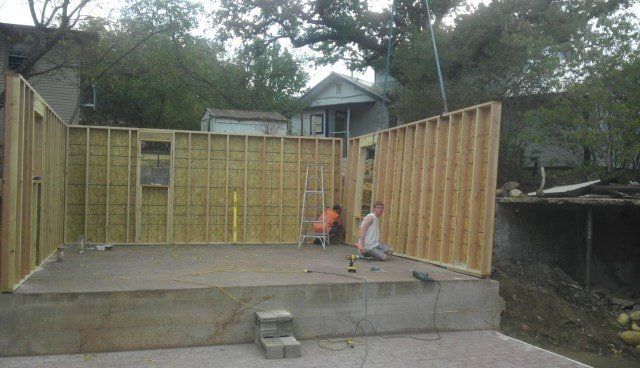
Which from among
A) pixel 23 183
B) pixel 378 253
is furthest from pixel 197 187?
pixel 23 183

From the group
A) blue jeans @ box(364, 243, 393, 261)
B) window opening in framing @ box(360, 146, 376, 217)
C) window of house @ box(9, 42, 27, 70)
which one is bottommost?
blue jeans @ box(364, 243, 393, 261)

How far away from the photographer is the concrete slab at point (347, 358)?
568 centimetres

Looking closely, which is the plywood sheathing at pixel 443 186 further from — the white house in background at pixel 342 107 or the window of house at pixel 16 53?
the window of house at pixel 16 53

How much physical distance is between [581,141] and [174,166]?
1004 centimetres

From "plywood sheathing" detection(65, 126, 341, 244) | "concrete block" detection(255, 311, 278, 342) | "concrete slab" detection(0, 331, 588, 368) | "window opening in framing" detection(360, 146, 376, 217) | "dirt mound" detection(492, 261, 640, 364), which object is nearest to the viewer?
"concrete slab" detection(0, 331, 588, 368)

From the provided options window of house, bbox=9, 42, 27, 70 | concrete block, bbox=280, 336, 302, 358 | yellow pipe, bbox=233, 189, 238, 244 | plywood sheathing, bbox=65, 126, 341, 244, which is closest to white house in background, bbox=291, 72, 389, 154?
plywood sheathing, bbox=65, 126, 341, 244

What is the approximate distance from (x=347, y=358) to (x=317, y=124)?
2086 centimetres

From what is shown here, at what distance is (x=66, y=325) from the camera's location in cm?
591

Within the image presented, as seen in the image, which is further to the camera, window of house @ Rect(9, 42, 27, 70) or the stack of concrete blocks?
window of house @ Rect(9, 42, 27, 70)

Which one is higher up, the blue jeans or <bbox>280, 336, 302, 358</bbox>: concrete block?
the blue jeans

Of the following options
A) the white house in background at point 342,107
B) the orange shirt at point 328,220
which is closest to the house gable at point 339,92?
the white house in background at point 342,107

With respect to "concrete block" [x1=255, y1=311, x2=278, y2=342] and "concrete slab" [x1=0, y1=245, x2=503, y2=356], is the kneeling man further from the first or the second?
"concrete block" [x1=255, y1=311, x2=278, y2=342]

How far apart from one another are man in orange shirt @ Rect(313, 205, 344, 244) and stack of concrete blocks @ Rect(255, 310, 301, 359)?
5551 mm

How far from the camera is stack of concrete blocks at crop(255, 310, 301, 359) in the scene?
19.4 ft
